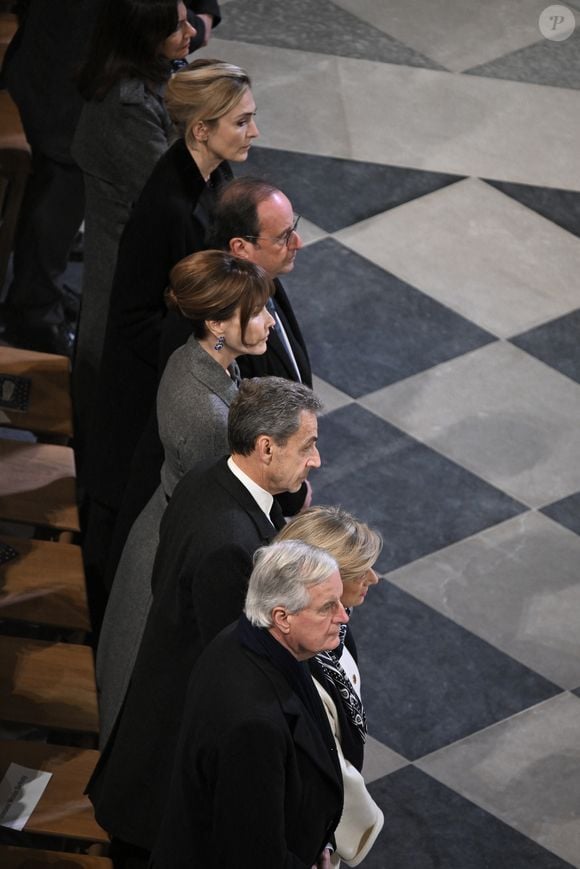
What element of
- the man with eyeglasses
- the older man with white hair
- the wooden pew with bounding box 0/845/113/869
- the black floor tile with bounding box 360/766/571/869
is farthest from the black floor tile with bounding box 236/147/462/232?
the older man with white hair

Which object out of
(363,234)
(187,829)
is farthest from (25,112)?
(187,829)

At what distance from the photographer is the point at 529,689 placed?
5074mm

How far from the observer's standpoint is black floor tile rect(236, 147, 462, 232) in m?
7.19

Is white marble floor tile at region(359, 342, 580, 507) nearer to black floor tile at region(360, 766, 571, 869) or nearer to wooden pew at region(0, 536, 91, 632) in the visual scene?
black floor tile at region(360, 766, 571, 869)

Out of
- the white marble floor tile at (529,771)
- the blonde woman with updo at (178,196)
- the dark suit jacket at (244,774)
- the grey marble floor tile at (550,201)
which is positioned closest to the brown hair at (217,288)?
the blonde woman with updo at (178,196)

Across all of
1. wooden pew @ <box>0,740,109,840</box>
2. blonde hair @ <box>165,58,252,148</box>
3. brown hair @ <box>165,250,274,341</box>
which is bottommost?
wooden pew @ <box>0,740,109,840</box>

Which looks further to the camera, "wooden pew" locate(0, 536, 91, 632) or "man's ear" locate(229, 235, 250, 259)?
"wooden pew" locate(0, 536, 91, 632)

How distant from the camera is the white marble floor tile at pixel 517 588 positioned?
17.1ft

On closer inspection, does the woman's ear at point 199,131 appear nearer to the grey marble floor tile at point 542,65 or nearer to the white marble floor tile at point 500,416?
the white marble floor tile at point 500,416

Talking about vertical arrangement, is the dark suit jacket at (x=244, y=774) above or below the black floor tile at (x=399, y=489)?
above

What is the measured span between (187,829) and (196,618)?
1.89ft

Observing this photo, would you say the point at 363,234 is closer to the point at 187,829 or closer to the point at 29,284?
the point at 29,284

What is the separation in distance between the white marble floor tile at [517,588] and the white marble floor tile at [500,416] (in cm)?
24

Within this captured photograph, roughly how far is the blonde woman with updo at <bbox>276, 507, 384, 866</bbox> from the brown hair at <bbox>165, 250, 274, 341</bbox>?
686 millimetres
